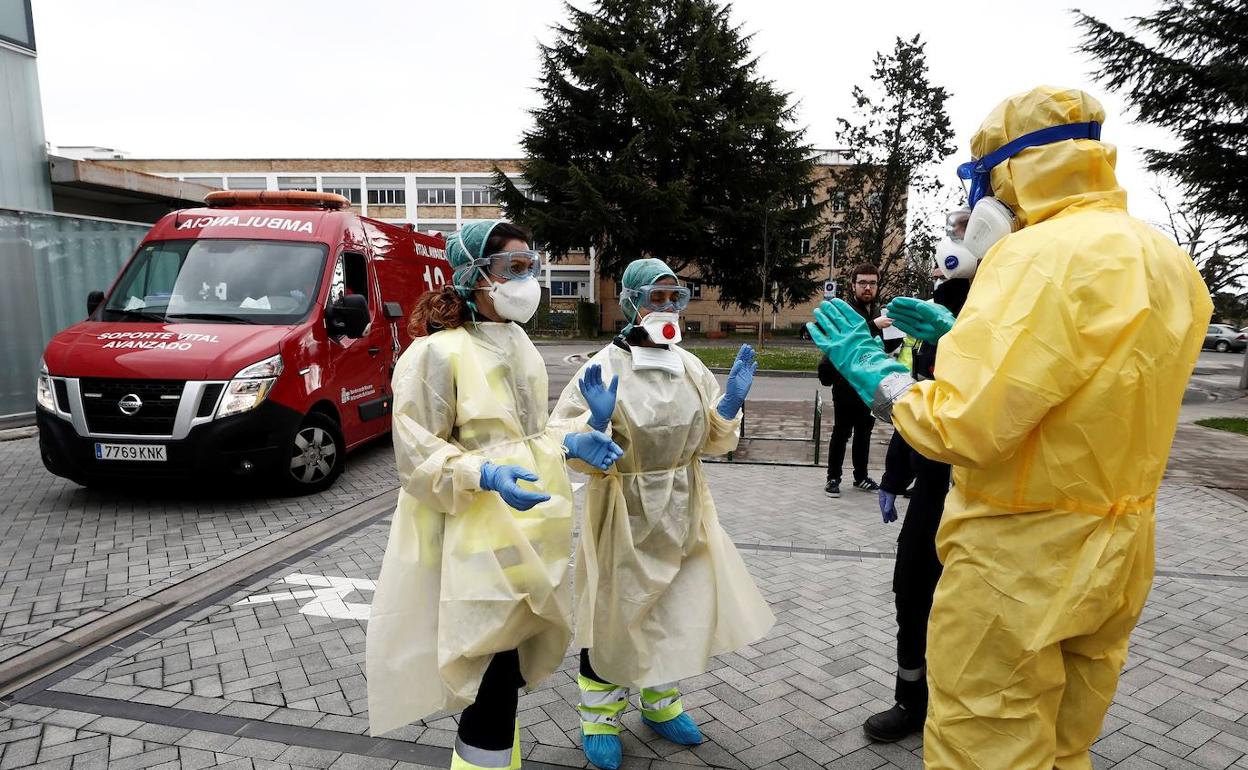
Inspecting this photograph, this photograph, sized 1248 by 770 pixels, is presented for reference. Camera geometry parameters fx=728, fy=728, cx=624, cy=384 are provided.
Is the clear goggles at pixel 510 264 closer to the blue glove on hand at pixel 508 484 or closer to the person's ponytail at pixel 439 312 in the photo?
the person's ponytail at pixel 439 312

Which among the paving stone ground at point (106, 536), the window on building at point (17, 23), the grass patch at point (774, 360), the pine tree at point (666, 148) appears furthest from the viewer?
the pine tree at point (666, 148)

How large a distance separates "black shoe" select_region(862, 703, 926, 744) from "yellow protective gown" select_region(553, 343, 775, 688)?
653 mm

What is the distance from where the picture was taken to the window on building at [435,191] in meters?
51.9

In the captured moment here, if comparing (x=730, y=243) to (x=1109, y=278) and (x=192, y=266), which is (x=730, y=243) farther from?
(x=1109, y=278)

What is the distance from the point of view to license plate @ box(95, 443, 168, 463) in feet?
19.0

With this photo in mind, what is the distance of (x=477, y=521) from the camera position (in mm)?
2203

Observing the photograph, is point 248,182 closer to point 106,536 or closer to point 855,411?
point 106,536

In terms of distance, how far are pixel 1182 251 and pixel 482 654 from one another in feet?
6.95

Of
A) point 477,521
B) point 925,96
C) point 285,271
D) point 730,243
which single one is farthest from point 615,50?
point 477,521

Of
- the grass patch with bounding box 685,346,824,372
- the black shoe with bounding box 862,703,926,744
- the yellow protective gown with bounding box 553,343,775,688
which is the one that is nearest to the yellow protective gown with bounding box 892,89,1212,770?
the yellow protective gown with bounding box 553,343,775,688

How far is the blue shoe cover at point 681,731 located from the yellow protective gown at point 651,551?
30 centimetres

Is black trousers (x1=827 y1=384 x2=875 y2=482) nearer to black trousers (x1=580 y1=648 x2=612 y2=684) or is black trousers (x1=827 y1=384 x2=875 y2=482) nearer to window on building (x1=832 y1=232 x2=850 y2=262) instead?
black trousers (x1=580 y1=648 x2=612 y2=684)

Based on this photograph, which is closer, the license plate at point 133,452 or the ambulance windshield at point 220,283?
the license plate at point 133,452

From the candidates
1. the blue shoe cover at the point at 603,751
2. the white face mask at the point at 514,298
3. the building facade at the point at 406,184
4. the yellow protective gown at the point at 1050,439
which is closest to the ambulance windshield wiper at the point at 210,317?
the white face mask at the point at 514,298
